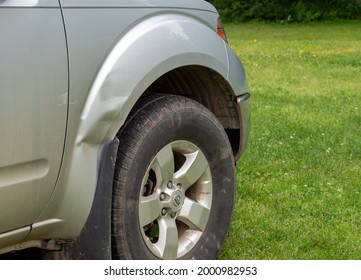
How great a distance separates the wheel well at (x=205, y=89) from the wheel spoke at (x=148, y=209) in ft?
2.25

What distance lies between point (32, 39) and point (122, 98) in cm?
51

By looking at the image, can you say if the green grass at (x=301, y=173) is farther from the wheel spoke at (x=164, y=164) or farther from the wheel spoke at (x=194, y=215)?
the wheel spoke at (x=164, y=164)

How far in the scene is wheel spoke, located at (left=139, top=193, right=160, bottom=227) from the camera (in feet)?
12.5

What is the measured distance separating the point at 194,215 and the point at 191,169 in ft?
0.70

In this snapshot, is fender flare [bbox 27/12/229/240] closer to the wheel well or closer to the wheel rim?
the wheel rim

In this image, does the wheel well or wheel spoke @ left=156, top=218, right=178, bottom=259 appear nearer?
wheel spoke @ left=156, top=218, right=178, bottom=259

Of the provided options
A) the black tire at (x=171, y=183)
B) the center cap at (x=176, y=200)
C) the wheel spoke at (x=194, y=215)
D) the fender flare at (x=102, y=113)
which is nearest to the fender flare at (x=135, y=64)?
the fender flare at (x=102, y=113)

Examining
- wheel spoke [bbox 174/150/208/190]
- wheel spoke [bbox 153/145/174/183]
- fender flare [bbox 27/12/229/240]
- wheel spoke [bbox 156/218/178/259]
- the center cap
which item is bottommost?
wheel spoke [bbox 156/218/178/259]

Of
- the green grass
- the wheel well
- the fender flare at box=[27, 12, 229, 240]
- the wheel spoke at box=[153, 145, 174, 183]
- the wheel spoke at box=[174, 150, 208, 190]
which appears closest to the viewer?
the fender flare at box=[27, 12, 229, 240]

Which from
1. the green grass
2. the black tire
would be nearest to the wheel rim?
the black tire

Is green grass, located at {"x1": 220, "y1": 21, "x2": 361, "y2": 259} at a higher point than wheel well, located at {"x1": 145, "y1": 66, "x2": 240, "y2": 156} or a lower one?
lower

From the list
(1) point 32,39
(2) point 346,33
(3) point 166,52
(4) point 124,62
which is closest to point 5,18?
(1) point 32,39

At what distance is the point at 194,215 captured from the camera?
407cm

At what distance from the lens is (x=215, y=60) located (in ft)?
13.7
